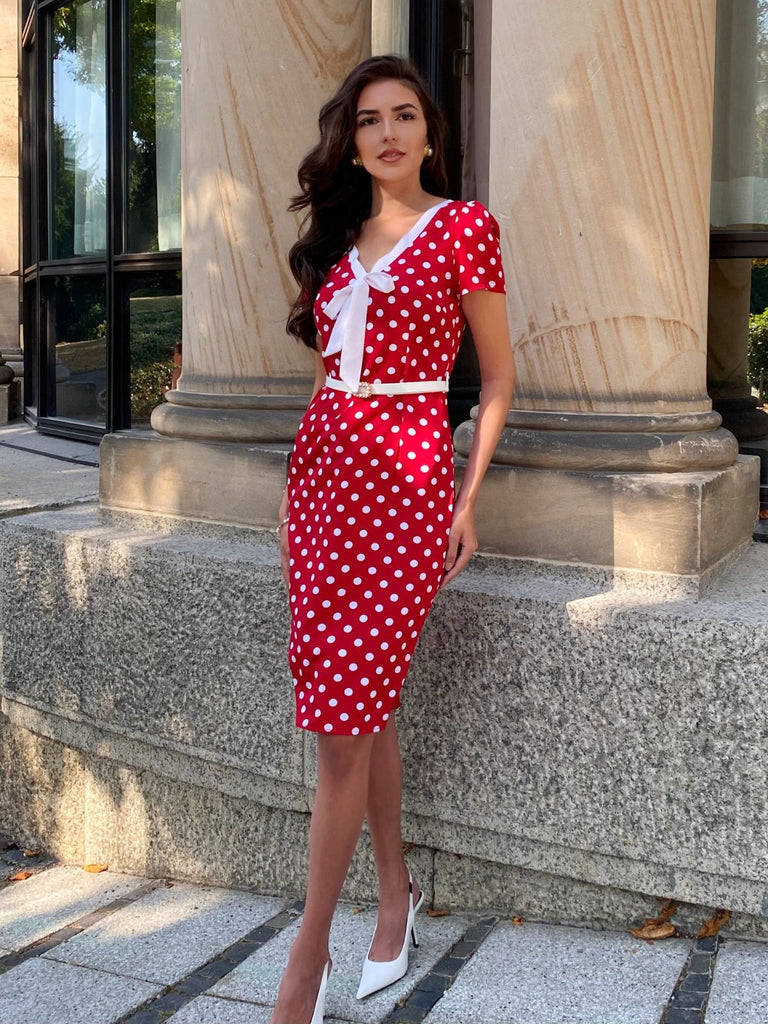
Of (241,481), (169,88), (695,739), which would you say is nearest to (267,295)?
(241,481)

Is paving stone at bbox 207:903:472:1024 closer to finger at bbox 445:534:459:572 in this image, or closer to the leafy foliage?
finger at bbox 445:534:459:572

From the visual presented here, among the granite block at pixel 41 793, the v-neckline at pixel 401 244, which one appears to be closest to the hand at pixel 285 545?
the v-neckline at pixel 401 244

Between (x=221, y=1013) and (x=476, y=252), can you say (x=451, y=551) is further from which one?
(x=221, y=1013)

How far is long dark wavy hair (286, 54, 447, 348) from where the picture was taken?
3.17 m

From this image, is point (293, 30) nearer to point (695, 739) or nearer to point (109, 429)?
point (695, 739)

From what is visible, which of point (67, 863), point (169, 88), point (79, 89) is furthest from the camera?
point (79, 89)

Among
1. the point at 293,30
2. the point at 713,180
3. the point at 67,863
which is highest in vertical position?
the point at 293,30

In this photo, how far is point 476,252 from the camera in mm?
3018

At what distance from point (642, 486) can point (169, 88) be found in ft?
16.5

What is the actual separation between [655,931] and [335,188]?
2.12 meters

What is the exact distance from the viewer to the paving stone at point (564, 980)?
2.93m

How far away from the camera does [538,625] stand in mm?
3324

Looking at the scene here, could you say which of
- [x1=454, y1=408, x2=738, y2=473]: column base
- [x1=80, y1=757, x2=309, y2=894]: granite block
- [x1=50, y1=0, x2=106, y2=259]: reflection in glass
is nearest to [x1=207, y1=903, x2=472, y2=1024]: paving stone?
[x1=80, y1=757, x2=309, y2=894]: granite block

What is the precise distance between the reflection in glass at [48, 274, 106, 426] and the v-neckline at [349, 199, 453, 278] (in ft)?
17.1
